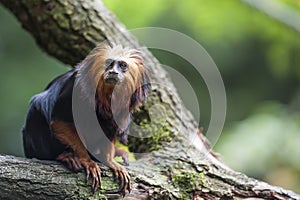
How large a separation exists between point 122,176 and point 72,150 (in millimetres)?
348

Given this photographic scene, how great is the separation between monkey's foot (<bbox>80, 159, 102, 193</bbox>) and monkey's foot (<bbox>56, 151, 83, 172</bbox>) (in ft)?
0.09

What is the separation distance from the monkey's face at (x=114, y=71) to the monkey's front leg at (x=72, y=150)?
436mm

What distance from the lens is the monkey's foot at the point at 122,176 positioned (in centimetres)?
327

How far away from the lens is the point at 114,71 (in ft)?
10.4

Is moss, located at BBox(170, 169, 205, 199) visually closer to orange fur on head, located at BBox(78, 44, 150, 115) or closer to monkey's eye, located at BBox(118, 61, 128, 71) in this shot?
orange fur on head, located at BBox(78, 44, 150, 115)

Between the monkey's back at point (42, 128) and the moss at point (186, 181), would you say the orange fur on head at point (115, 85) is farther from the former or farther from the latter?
the moss at point (186, 181)

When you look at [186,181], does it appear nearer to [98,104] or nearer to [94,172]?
[94,172]

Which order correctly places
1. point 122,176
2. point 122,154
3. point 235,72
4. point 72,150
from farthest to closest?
point 235,72 < point 122,154 < point 72,150 < point 122,176

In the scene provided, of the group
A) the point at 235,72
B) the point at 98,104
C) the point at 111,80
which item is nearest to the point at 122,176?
the point at 98,104

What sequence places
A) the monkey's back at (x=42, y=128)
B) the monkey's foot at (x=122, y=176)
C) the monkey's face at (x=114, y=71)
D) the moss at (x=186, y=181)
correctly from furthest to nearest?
the monkey's back at (x=42, y=128) < the moss at (x=186, y=181) < the monkey's foot at (x=122, y=176) < the monkey's face at (x=114, y=71)

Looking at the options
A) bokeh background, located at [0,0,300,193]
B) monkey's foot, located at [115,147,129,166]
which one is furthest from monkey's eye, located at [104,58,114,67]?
bokeh background, located at [0,0,300,193]

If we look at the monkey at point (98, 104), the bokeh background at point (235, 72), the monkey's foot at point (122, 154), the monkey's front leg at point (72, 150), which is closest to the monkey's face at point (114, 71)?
the monkey at point (98, 104)

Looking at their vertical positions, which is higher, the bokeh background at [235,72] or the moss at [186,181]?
the bokeh background at [235,72]

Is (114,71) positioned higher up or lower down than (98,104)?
higher up
